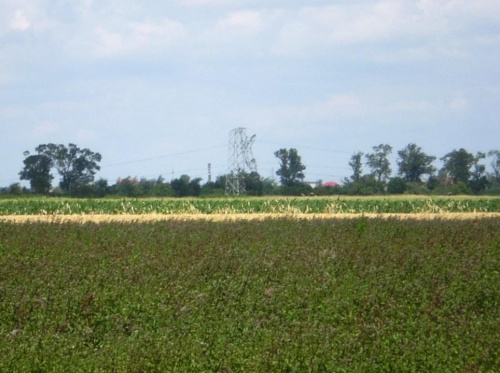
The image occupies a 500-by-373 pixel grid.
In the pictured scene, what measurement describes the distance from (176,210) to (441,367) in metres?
35.0

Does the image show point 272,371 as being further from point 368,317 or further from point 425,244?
point 425,244

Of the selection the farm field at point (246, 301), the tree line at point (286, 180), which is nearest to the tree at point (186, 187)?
the tree line at point (286, 180)

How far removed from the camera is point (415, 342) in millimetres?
10758

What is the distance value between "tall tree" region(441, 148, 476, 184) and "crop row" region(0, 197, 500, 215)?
17.1 meters

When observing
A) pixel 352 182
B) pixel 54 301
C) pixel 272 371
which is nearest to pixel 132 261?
pixel 54 301

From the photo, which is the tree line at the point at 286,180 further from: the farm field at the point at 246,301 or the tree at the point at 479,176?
the farm field at the point at 246,301

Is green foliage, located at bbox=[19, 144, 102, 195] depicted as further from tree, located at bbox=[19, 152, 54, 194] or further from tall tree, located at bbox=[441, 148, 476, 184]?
tall tree, located at bbox=[441, 148, 476, 184]

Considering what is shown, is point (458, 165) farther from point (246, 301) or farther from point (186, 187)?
point (246, 301)

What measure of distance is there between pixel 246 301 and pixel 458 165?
55.1 meters

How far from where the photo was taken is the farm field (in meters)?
10.1

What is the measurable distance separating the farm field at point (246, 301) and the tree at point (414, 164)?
1767 inches

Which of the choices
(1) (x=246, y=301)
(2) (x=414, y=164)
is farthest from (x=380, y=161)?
(1) (x=246, y=301)

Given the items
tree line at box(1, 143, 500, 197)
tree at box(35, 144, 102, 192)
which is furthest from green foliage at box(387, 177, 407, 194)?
tree at box(35, 144, 102, 192)

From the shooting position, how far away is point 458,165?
65375 mm
